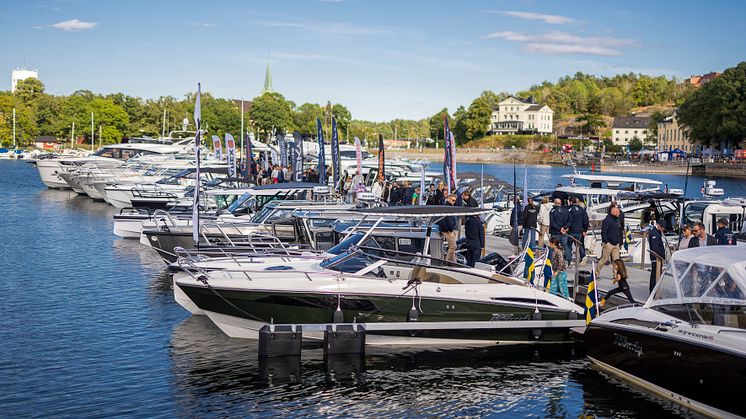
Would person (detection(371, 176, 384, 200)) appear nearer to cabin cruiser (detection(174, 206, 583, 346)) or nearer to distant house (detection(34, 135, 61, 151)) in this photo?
cabin cruiser (detection(174, 206, 583, 346))

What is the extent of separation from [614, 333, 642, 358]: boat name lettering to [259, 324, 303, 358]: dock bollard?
610 centimetres

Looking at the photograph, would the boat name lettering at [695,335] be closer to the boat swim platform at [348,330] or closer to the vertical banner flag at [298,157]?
the boat swim platform at [348,330]

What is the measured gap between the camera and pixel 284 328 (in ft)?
54.2

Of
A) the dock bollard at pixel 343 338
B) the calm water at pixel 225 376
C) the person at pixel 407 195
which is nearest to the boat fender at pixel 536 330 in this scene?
the calm water at pixel 225 376

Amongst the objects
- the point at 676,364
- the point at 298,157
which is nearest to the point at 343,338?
the point at 676,364

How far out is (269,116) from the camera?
15725cm

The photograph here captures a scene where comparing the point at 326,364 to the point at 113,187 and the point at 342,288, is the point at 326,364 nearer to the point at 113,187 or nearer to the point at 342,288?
the point at 342,288

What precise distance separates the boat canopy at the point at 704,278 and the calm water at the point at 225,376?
1.95m

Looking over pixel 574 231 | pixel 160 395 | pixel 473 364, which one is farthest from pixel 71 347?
pixel 574 231

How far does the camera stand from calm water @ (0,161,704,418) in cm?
1425

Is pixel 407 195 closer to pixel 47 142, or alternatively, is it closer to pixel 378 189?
pixel 378 189

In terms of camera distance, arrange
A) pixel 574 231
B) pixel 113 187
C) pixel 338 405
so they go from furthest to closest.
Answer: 1. pixel 113 187
2. pixel 574 231
3. pixel 338 405

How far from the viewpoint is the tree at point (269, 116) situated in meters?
157

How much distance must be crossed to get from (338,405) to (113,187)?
3608 cm
